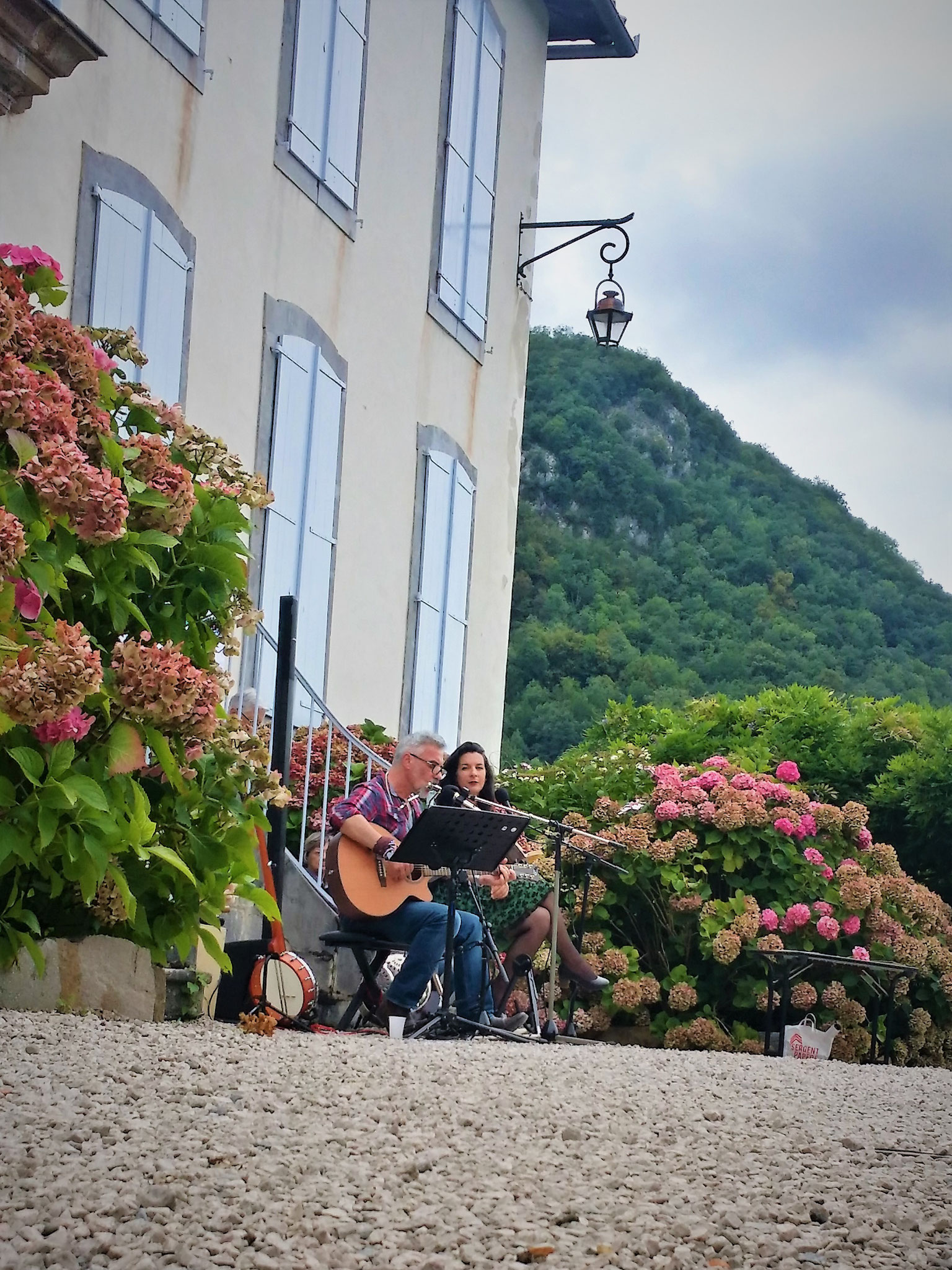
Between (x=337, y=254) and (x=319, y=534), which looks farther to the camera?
(x=337, y=254)

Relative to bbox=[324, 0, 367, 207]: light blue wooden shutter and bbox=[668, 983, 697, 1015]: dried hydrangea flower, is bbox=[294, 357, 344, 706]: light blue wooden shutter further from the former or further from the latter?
bbox=[668, 983, 697, 1015]: dried hydrangea flower

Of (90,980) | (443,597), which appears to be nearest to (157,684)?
(90,980)

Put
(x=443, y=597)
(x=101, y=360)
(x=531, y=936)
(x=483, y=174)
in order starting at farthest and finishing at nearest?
(x=483, y=174) < (x=443, y=597) < (x=531, y=936) < (x=101, y=360)

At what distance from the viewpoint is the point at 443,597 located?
11.4 m

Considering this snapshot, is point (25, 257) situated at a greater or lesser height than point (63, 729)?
greater

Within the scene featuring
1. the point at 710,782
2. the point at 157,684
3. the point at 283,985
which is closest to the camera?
the point at 157,684

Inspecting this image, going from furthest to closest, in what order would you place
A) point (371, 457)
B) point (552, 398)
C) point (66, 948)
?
point (552, 398) < point (371, 457) < point (66, 948)

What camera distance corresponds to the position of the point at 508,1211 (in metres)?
2.94

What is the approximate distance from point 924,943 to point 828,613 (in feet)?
69.2

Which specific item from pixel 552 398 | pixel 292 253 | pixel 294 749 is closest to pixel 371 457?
pixel 292 253

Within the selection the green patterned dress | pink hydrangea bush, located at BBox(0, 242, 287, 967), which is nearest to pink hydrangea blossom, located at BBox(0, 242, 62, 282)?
pink hydrangea bush, located at BBox(0, 242, 287, 967)

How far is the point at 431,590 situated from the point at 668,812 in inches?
109

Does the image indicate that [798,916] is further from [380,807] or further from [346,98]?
[346,98]

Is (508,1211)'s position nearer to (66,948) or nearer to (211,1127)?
(211,1127)
